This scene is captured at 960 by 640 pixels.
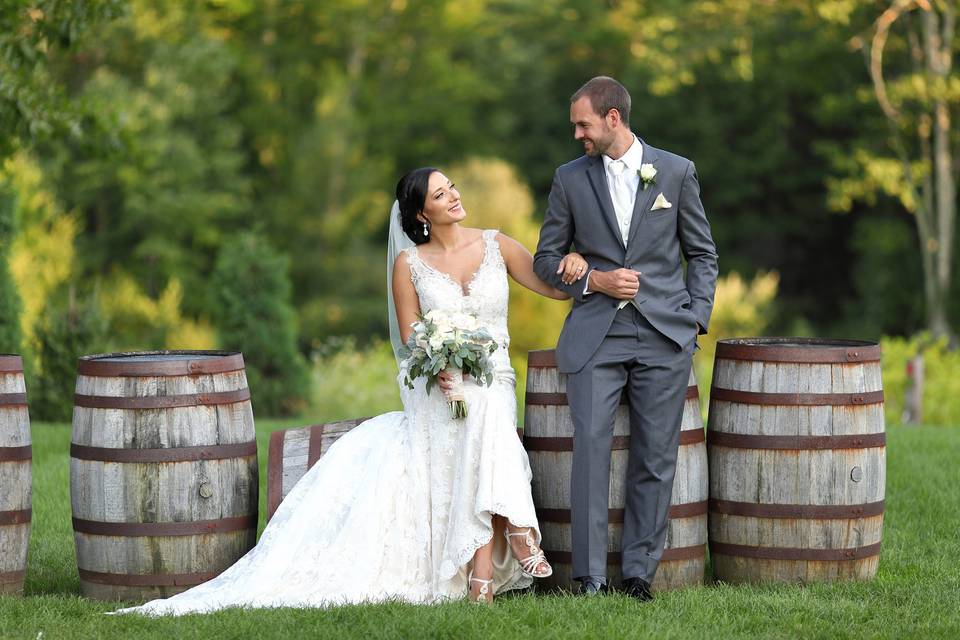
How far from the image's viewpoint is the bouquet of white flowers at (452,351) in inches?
218

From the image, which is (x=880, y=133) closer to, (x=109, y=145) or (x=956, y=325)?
(x=956, y=325)

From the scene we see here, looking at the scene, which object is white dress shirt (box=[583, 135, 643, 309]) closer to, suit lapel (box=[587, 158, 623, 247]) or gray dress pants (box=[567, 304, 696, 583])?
suit lapel (box=[587, 158, 623, 247])

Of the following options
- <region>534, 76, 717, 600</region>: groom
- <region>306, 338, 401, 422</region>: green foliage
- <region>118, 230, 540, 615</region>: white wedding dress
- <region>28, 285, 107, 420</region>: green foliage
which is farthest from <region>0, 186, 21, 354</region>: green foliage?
<region>534, 76, 717, 600</region>: groom

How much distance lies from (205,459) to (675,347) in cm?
214

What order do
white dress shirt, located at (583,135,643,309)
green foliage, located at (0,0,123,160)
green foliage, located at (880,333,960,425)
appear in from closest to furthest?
white dress shirt, located at (583,135,643,309)
green foliage, located at (0,0,123,160)
green foliage, located at (880,333,960,425)

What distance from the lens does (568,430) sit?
5.64 metres

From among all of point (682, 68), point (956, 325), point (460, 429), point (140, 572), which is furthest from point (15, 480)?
point (956, 325)

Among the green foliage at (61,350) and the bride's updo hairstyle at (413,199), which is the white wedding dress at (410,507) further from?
the green foliage at (61,350)

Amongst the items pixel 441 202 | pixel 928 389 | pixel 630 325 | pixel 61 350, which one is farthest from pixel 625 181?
pixel 928 389

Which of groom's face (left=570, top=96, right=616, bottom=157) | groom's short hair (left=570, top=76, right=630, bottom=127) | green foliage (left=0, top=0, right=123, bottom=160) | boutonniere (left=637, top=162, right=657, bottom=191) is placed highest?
green foliage (left=0, top=0, right=123, bottom=160)

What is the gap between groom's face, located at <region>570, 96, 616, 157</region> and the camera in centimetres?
551

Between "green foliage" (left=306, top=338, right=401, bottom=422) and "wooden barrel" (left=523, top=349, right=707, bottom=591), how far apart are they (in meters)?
7.66

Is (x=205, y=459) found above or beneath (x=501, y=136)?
beneath

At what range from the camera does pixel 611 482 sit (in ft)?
18.4
